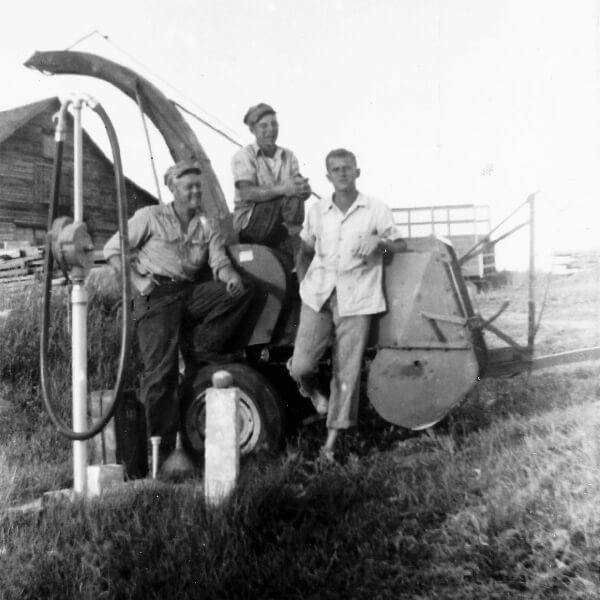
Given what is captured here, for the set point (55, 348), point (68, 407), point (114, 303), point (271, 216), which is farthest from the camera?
point (114, 303)

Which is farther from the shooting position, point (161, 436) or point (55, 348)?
point (55, 348)

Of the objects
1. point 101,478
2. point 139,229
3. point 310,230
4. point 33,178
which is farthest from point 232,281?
point 33,178

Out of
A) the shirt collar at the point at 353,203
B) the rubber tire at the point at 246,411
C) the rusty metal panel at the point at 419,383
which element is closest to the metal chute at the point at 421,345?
the rusty metal panel at the point at 419,383

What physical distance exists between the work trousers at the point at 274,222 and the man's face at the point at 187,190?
0.56 meters

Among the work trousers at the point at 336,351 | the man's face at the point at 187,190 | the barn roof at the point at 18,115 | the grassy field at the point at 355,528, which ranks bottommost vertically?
the grassy field at the point at 355,528

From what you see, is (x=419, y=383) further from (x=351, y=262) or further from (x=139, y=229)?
(x=139, y=229)

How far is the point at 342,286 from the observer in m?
4.77

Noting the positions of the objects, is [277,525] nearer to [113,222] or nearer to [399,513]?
[399,513]

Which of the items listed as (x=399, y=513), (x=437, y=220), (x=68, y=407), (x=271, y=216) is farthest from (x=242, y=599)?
(x=437, y=220)

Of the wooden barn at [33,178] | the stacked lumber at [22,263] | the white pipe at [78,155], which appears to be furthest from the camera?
the wooden barn at [33,178]

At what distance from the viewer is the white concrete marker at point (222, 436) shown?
3861mm

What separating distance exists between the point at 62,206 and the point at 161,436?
55.3 feet

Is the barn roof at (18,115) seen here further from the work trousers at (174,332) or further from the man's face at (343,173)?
the man's face at (343,173)

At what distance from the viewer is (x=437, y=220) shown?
65.3 ft
